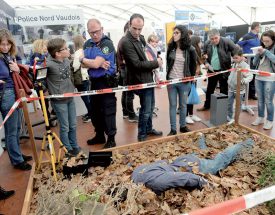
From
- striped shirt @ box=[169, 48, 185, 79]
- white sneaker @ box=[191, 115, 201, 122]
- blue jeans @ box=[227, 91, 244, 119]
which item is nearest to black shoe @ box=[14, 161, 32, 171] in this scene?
striped shirt @ box=[169, 48, 185, 79]

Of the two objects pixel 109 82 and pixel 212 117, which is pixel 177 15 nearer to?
pixel 212 117

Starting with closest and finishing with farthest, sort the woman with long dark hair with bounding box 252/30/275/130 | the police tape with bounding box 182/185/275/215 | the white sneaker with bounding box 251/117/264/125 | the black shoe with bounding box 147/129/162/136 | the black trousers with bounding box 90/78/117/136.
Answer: the police tape with bounding box 182/185/275/215 < the black trousers with bounding box 90/78/117/136 < the woman with long dark hair with bounding box 252/30/275/130 < the black shoe with bounding box 147/129/162/136 < the white sneaker with bounding box 251/117/264/125

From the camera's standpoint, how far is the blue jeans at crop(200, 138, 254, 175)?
2689 millimetres

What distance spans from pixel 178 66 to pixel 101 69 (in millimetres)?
1320

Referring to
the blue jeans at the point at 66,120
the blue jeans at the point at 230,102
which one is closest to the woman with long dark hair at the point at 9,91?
the blue jeans at the point at 66,120

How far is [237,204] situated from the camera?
4.00ft

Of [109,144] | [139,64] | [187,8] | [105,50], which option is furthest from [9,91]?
[187,8]

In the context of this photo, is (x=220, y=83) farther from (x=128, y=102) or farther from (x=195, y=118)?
(x=128, y=102)

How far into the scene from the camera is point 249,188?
2.53 metres

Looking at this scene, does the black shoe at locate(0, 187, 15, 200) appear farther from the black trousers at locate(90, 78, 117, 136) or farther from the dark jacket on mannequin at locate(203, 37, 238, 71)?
the dark jacket on mannequin at locate(203, 37, 238, 71)

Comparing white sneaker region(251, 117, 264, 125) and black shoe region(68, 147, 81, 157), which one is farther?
white sneaker region(251, 117, 264, 125)

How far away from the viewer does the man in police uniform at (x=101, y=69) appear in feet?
10.9

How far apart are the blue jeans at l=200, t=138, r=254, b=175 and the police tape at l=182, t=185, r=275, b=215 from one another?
1.37 metres

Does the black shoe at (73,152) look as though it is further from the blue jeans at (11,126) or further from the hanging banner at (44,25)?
the hanging banner at (44,25)
